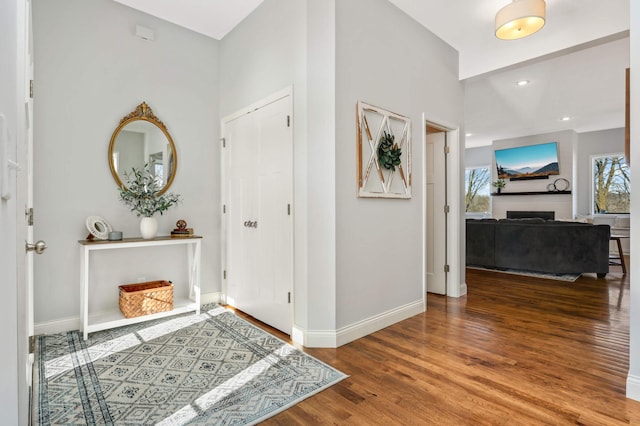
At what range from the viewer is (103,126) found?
118 inches

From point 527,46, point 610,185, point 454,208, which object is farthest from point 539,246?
point 610,185

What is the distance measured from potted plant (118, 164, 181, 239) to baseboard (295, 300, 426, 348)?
166cm

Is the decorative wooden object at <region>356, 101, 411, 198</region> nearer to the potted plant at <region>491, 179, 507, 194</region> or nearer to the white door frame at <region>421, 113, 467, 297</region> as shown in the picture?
the white door frame at <region>421, 113, 467, 297</region>

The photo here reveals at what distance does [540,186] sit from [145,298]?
29.3ft

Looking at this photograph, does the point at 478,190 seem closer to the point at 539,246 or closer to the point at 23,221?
the point at 539,246

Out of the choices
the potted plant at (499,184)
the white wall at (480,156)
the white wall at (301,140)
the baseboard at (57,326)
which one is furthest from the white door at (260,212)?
the white wall at (480,156)

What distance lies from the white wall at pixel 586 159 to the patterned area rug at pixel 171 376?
8.95 meters

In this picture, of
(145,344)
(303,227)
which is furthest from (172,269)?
(303,227)

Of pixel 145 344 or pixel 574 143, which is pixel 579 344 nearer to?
pixel 145 344

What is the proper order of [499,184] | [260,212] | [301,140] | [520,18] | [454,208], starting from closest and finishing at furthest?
[301,140], [520,18], [260,212], [454,208], [499,184]

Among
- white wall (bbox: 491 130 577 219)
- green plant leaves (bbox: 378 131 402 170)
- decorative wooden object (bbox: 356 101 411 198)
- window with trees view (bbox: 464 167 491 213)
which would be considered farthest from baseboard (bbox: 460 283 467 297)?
window with trees view (bbox: 464 167 491 213)

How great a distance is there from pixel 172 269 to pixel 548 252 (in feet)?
17.5

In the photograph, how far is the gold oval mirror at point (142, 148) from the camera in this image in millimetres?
3082

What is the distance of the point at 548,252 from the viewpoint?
16.8 feet
